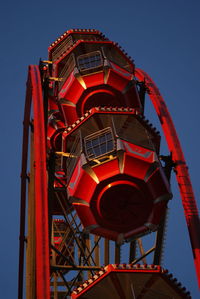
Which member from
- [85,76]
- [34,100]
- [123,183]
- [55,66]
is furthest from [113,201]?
[55,66]

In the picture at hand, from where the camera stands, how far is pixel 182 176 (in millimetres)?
29594

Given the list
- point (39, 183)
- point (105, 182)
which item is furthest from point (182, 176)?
point (39, 183)

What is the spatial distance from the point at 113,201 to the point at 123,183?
109 cm

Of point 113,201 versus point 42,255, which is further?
point 113,201

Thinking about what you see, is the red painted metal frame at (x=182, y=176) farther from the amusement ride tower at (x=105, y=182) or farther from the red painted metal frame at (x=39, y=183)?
the red painted metal frame at (x=39, y=183)

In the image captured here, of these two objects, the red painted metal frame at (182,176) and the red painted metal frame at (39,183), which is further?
the red painted metal frame at (182,176)

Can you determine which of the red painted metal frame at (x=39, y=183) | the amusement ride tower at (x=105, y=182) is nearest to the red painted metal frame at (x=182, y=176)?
the amusement ride tower at (x=105, y=182)

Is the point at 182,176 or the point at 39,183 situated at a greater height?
the point at 182,176

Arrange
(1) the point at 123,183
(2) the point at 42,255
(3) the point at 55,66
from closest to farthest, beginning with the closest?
(2) the point at 42,255, (1) the point at 123,183, (3) the point at 55,66

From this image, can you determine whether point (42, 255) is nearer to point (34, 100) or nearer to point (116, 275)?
point (116, 275)

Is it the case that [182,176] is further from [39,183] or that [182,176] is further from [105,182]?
[39,183]

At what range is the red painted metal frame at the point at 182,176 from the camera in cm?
2620

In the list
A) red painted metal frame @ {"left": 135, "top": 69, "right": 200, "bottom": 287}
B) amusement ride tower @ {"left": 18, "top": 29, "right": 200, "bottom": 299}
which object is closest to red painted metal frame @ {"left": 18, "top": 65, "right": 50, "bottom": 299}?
amusement ride tower @ {"left": 18, "top": 29, "right": 200, "bottom": 299}

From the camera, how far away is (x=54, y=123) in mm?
43875
